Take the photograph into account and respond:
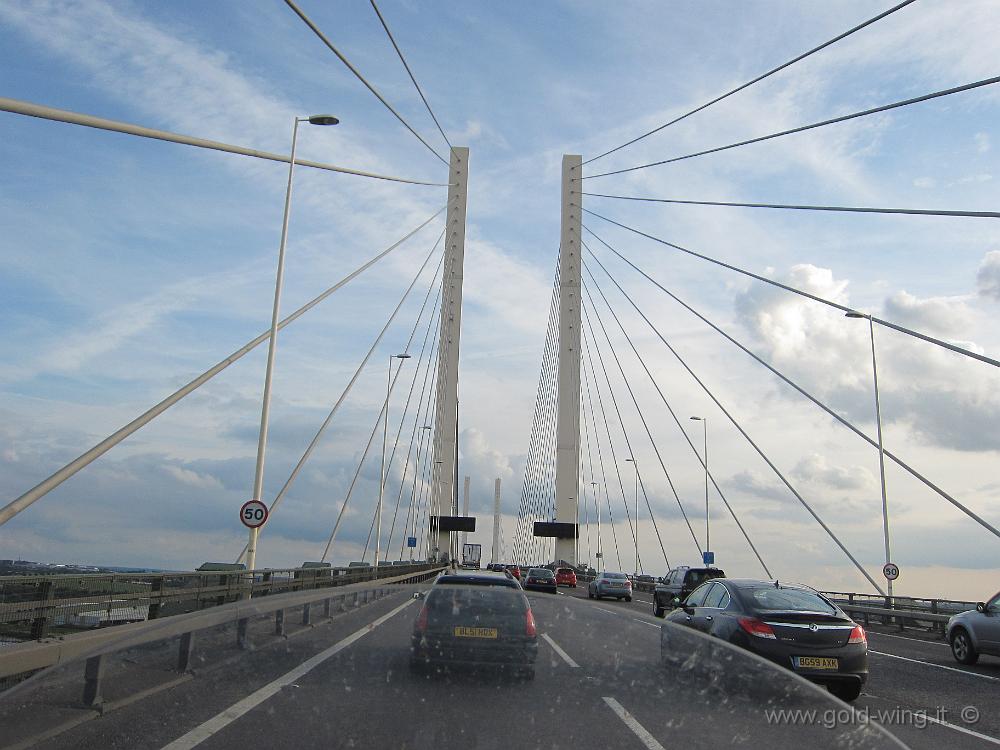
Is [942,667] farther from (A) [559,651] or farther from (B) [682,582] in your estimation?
(B) [682,582]

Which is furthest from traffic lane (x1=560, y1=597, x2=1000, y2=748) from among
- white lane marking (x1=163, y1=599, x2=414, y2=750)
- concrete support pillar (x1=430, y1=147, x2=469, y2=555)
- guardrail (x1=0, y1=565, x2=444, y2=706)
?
concrete support pillar (x1=430, y1=147, x2=469, y2=555)

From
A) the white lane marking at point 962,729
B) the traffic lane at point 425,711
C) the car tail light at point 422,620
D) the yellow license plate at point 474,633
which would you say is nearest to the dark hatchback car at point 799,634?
the white lane marking at point 962,729

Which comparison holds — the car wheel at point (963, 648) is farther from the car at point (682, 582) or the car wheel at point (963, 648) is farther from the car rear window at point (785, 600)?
the car at point (682, 582)

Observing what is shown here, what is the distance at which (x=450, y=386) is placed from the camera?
161ft

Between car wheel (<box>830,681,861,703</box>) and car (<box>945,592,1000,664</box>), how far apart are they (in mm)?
6704

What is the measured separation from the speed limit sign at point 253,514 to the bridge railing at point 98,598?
4.41 meters

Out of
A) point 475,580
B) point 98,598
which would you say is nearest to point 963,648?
point 475,580

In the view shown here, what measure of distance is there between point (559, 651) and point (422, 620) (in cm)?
158

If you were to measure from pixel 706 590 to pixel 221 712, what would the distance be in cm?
719

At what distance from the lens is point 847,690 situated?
10.3 m

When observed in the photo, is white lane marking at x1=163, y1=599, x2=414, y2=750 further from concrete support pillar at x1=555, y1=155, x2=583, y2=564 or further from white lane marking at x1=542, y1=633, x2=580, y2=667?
concrete support pillar at x1=555, y1=155, x2=583, y2=564

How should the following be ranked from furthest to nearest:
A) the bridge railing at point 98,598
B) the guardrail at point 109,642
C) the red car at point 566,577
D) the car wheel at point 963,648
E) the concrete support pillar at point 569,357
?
the red car at point 566,577 → the concrete support pillar at point 569,357 → the car wheel at point 963,648 → the bridge railing at point 98,598 → the guardrail at point 109,642

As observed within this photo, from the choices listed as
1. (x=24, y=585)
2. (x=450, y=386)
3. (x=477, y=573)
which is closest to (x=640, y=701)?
(x=477, y=573)

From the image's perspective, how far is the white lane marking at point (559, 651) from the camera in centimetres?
961
